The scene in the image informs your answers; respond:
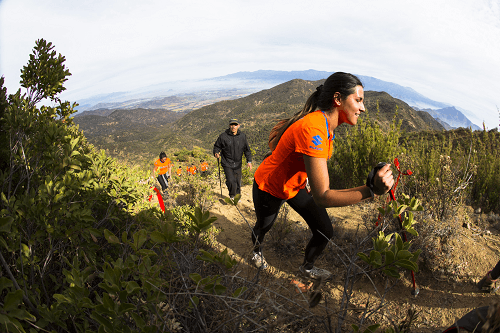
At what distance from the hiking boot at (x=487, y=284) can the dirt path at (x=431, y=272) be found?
5cm

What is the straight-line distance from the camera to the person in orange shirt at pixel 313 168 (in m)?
1.47

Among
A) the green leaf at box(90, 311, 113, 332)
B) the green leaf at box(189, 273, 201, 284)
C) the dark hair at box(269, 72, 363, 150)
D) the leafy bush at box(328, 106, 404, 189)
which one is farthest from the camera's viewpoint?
the leafy bush at box(328, 106, 404, 189)

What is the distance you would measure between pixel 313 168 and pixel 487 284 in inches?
92.5

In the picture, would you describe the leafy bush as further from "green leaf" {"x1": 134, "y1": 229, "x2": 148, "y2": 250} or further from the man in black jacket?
"green leaf" {"x1": 134, "y1": 229, "x2": 148, "y2": 250}

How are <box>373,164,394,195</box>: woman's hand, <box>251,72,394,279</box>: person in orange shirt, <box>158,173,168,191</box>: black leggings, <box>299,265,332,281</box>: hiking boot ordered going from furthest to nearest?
<box>158,173,168,191</box>: black leggings → <box>299,265,332,281</box>: hiking boot → <box>251,72,394,279</box>: person in orange shirt → <box>373,164,394,195</box>: woman's hand

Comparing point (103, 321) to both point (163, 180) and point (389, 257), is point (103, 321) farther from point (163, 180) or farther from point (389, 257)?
point (163, 180)

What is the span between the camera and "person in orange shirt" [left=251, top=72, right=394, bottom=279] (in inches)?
58.0

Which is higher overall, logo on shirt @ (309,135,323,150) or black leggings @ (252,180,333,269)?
logo on shirt @ (309,135,323,150)

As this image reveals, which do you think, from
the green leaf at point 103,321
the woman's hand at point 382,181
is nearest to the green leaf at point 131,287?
the green leaf at point 103,321

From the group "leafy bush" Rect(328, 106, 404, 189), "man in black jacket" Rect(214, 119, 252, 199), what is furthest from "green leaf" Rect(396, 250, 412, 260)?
"man in black jacket" Rect(214, 119, 252, 199)

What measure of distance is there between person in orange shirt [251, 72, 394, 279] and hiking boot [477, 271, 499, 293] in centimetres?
143

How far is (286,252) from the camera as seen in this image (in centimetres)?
317

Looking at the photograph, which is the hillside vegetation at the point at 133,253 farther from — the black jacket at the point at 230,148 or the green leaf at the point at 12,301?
the black jacket at the point at 230,148

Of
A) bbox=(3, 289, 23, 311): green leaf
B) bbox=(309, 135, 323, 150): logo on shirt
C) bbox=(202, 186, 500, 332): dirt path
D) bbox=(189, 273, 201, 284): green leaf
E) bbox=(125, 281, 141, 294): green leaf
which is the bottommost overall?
bbox=(202, 186, 500, 332): dirt path
